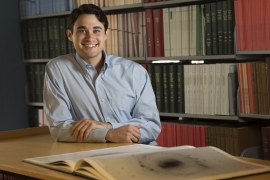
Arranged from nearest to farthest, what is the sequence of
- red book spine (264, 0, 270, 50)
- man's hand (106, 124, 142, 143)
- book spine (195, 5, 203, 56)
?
man's hand (106, 124, 142, 143) → red book spine (264, 0, 270, 50) → book spine (195, 5, 203, 56)

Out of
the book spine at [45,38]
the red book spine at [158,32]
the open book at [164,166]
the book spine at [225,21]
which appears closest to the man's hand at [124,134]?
the open book at [164,166]

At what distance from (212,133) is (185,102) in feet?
0.91

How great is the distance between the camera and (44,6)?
4.57 m

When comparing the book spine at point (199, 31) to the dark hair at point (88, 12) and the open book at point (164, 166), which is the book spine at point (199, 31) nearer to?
the dark hair at point (88, 12)

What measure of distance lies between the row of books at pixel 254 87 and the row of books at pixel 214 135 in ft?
0.54

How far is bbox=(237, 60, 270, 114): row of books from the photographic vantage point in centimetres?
320

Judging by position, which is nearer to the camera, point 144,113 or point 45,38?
point 144,113

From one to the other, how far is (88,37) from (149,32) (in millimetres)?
1106

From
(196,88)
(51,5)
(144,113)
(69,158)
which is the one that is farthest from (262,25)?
(51,5)

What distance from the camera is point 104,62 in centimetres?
270

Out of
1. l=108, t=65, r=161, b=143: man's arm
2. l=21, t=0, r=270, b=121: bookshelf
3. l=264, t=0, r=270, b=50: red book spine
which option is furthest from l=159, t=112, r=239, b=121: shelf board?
l=108, t=65, r=161, b=143: man's arm

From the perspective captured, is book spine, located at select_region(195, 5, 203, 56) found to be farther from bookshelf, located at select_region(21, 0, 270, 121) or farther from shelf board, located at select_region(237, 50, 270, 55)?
shelf board, located at select_region(237, 50, 270, 55)

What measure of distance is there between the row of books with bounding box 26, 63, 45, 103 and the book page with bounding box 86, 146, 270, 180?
3.05 meters

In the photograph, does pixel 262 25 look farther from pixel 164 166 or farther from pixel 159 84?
→ pixel 164 166
